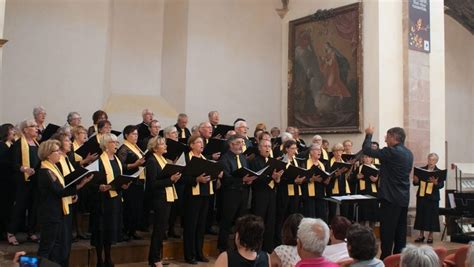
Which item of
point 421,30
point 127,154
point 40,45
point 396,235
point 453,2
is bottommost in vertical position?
point 396,235

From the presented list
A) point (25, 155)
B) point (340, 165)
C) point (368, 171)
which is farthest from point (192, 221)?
point (368, 171)

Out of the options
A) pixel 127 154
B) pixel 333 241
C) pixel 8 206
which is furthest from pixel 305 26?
pixel 333 241

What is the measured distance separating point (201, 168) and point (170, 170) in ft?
1.43

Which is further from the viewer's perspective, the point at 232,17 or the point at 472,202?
the point at 232,17

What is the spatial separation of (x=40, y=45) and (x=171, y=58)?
302 cm

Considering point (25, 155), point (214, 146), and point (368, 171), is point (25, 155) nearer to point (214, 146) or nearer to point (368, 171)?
point (214, 146)

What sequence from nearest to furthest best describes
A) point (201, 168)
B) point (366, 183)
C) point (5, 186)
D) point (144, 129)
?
point (201, 168)
point (5, 186)
point (144, 129)
point (366, 183)

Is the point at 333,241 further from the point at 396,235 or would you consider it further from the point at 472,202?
the point at 472,202

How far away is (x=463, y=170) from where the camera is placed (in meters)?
12.9

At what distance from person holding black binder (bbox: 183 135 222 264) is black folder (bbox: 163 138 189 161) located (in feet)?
0.53

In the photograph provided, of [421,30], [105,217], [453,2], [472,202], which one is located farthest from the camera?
[453,2]

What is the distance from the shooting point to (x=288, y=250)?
356cm

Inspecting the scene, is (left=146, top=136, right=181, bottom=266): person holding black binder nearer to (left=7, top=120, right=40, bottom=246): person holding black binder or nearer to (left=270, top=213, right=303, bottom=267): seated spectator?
(left=7, top=120, right=40, bottom=246): person holding black binder

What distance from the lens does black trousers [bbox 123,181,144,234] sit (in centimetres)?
665
